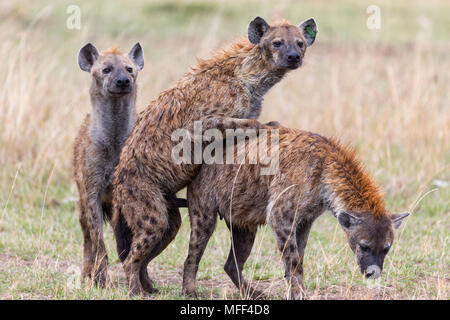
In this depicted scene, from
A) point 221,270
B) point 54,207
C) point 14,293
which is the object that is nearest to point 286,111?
point 54,207

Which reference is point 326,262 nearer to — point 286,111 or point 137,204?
point 137,204

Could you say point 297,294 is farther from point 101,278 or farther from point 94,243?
point 94,243

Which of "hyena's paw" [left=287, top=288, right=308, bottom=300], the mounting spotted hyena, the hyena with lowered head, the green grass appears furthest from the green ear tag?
"hyena's paw" [left=287, top=288, right=308, bottom=300]

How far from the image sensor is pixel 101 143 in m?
6.75

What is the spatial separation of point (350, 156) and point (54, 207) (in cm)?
425

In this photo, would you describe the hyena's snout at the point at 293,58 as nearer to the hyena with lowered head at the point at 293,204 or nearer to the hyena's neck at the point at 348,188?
the hyena with lowered head at the point at 293,204

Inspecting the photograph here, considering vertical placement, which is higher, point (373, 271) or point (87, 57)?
point (87, 57)

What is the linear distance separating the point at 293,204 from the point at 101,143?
188cm

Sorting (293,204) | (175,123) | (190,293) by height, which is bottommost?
(190,293)

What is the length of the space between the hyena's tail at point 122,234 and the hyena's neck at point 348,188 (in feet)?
5.38

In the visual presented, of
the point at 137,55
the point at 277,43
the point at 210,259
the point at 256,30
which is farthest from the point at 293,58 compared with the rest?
the point at 210,259

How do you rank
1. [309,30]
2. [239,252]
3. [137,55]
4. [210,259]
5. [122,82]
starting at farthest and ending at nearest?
[210,259] → [137,55] → [309,30] → [122,82] → [239,252]

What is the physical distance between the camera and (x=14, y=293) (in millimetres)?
5918
